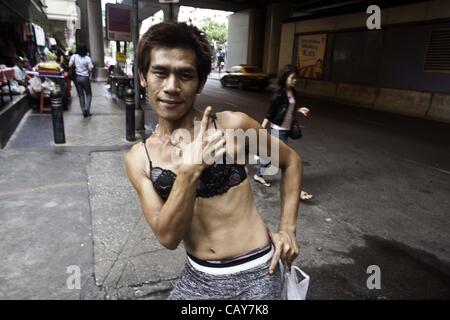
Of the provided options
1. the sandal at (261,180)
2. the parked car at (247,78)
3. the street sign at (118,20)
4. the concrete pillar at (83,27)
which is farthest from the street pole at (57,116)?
the concrete pillar at (83,27)

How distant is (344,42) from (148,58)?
67.5 feet

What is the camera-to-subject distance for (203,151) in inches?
48.7

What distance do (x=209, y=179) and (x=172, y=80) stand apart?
17.1 inches

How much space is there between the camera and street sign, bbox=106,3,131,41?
1220 centimetres

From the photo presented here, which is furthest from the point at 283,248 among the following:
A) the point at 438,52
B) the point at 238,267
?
the point at 438,52

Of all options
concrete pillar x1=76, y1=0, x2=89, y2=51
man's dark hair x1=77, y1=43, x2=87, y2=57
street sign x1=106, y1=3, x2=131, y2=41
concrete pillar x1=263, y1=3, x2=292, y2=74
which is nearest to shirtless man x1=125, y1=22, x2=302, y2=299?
man's dark hair x1=77, y1=43, x2=87, y2=57

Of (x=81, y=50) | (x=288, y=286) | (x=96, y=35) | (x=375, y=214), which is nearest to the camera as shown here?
(x=288, y=286)

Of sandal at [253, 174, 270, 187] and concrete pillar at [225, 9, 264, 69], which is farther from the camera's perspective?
concrete pillar at [225, 9, 264, 69]

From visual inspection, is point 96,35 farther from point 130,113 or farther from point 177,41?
point 177,41

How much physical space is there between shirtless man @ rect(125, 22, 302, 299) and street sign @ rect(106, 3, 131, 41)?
1200 centimetres

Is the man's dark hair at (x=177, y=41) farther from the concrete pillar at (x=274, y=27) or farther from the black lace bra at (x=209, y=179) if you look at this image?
the concrete pillar at (x=274, y=27)

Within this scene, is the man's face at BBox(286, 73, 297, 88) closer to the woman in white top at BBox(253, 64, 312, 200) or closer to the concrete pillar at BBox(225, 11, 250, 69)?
the woman in white top at BBox(253, 64, 312, 200)

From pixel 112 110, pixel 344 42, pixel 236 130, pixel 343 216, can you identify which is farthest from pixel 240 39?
pixel 236 130
